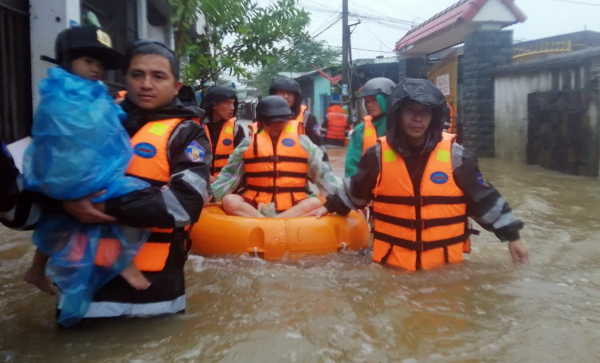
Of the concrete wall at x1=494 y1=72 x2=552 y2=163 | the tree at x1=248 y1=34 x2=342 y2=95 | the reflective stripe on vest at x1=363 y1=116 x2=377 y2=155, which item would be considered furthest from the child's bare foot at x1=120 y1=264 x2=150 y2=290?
the tree at x1=248 y1=34 x2=342 y2=95

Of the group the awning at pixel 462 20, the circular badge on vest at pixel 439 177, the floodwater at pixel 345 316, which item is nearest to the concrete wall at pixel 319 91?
the awning at pixel 462 20

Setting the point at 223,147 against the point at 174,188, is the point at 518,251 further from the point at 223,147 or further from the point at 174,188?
the point at 223,147

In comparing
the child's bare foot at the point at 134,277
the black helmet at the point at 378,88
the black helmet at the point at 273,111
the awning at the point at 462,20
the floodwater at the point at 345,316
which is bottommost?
the floodwater at the point at 345,316

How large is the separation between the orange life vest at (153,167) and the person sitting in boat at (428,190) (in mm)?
1488

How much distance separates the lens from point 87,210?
6.92ft

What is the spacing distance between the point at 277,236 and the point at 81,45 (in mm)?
2414

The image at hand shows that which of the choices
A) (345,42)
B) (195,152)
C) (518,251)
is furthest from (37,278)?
(345,42)

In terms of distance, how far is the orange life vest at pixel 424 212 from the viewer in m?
3.43

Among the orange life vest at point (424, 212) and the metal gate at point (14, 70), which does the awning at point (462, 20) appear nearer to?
the metal gate at point (14, 70)

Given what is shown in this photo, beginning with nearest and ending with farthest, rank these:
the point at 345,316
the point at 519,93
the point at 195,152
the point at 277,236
Answer: 1. the point at 195,152
2. the point at 345,316
3. the point at 277,236
4. the point at 519,93

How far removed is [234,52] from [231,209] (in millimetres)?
4868

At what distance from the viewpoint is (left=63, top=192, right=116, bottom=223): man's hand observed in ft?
6.87

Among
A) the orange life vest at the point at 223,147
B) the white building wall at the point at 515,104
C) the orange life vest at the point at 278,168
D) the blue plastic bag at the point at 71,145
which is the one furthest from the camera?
the white building wall at the point at 515,104

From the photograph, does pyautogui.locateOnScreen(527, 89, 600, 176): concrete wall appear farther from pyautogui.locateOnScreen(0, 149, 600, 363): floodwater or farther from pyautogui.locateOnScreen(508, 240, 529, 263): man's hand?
pyautogui.locateOnScreen(508, 240, 529, 263): man's hand
